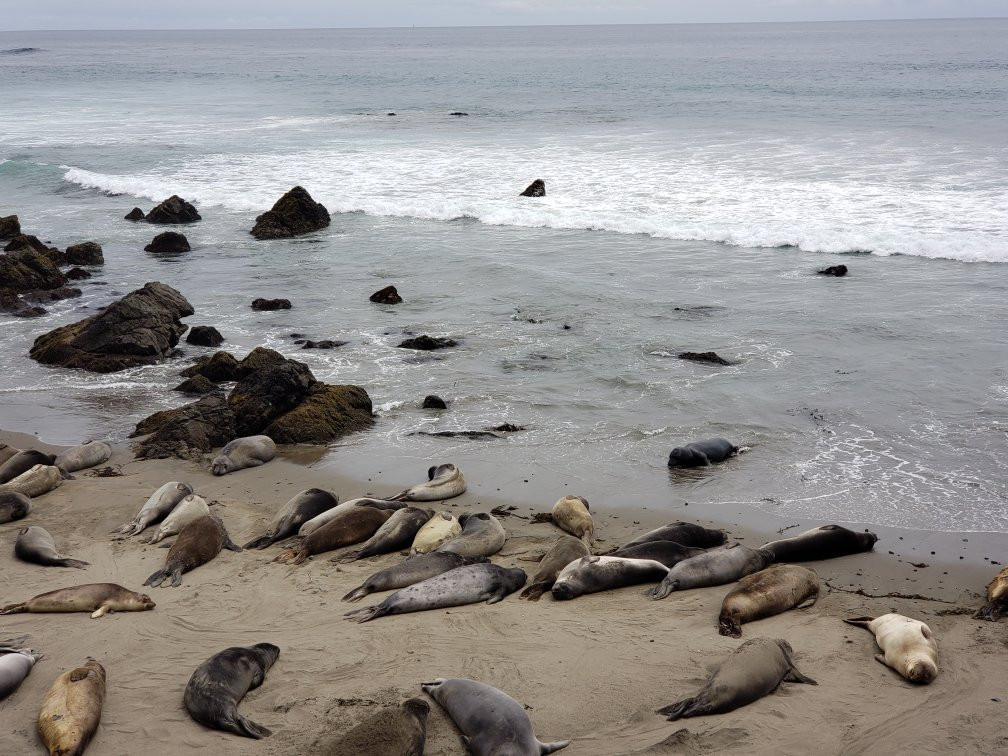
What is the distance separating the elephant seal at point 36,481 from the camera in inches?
380

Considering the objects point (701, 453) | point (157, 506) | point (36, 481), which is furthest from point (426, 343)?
point (36, 481)

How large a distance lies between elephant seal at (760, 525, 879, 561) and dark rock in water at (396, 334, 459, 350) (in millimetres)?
7108

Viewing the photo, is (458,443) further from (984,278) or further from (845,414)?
(984,278)

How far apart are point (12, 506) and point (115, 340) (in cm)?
518

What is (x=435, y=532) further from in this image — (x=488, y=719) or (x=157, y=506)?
(x=488, y=719)

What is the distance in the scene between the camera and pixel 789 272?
60.5ft

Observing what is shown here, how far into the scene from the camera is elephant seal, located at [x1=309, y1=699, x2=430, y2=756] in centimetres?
512

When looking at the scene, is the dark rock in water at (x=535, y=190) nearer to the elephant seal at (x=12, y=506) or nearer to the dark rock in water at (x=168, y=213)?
the dark rock in water at (x=168, y=213)

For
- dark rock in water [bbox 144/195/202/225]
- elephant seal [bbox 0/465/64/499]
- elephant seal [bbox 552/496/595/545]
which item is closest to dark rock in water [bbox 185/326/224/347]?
elephant seal [bbox 0/465/64/499]

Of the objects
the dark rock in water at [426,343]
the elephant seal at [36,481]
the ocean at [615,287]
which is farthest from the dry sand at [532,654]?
the dark rock in water at [426,343]

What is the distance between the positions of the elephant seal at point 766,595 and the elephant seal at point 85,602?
4.35m

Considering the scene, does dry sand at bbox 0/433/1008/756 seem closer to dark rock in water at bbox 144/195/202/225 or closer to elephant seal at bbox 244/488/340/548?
elephant seal at bbox 244/488/340/548

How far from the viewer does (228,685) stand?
5.82 metres

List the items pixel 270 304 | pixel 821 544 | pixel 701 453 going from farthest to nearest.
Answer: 1. pixel 270 304
2. pixel 701 453
3. pixel 821 544
